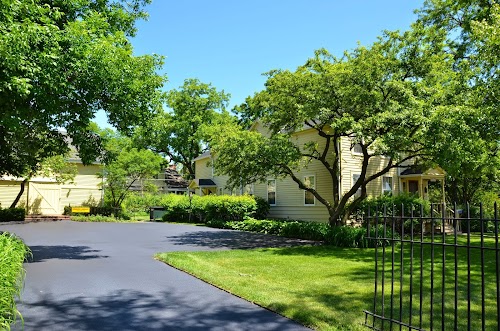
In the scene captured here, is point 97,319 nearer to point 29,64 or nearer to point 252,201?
point 29,64

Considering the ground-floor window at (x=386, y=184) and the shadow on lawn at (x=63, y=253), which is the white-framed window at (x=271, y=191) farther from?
the shadow on lawn at (x=63, y=253)

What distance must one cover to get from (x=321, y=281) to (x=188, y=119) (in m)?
41.3

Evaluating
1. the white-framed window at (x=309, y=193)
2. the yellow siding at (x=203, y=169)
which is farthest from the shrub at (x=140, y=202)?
the white-framed window at (x=309, y=193)

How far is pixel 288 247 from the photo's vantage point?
13953 millimetres

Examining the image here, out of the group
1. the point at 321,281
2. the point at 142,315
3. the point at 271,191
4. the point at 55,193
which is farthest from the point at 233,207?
the point at 142,315

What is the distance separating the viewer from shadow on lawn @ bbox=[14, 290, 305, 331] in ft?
17.3

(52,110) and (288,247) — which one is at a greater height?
(52,110)

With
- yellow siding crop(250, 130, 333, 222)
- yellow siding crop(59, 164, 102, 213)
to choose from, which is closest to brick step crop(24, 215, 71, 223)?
yellow siding crop(59, 164, 102, 213)

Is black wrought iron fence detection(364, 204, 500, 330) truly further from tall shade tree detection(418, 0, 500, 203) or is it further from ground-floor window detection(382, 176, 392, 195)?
ground-floor window detection(382, 176, 392, 195)

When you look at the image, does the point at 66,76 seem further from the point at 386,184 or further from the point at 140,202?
the point at 140,202

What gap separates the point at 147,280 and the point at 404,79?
36.8 ft

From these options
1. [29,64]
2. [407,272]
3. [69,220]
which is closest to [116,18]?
[29,64]

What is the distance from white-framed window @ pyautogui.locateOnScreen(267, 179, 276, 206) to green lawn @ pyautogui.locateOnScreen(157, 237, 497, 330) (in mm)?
11884

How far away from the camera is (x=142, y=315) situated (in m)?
5.75
